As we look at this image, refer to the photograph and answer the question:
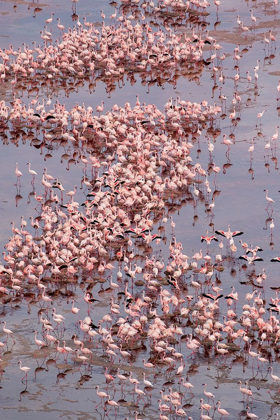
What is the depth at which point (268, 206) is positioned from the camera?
35406mm

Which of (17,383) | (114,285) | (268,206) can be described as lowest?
(17,383)

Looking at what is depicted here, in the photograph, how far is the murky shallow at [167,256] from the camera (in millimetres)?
25172

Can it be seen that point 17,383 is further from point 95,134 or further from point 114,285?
point 95,134

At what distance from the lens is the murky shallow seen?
82.6 ft

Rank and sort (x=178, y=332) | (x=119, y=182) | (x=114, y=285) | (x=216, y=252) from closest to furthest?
1. (x=178, y=332)
2. (x=114, y=285)
3. (x=216, y=252)
4. (x=119, y=182)

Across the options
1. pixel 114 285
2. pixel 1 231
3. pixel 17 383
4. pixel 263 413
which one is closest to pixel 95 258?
pixel 114 285

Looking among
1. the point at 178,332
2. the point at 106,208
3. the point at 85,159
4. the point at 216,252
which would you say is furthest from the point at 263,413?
the point at 85,159

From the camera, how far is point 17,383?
25.7 metres

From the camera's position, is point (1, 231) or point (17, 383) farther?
point (1, 231)

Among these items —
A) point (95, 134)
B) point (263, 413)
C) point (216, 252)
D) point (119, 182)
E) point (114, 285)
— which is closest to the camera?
point (263, 413)

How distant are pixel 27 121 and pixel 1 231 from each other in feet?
29.1

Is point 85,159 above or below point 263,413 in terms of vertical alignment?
above

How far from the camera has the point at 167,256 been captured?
32094mm

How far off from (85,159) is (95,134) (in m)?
2.28
